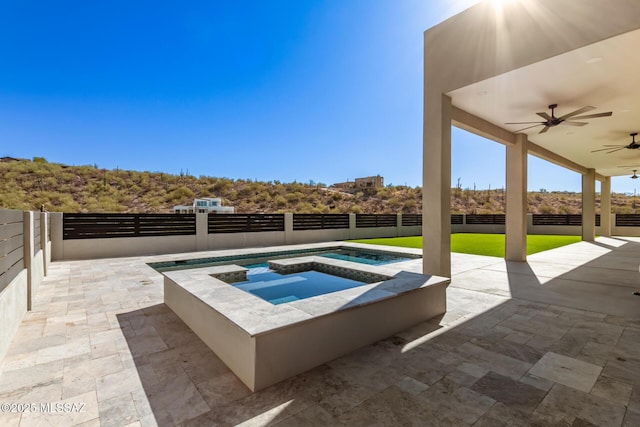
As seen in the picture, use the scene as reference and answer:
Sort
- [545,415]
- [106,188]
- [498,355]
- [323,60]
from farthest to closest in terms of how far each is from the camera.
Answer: [106,188] < [323,60] < [498,355] < [545,415]

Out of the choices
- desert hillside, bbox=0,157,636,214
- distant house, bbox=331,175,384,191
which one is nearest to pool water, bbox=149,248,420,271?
desert hillside, bbox=0,157,636,214

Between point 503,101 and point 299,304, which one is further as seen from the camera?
point 503,101

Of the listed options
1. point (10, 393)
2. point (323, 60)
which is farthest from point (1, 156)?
point (10, 393)

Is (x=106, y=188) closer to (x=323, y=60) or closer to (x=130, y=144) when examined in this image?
(x=130, y=144)

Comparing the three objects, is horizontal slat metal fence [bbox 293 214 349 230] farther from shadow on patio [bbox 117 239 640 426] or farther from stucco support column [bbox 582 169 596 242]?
stucco support column [bbox 582 169 596 242]

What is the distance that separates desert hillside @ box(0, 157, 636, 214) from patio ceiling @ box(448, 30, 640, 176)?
15980 millimetres

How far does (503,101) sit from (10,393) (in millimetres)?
7148

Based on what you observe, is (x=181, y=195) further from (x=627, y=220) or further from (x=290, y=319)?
(x=627, y=220)

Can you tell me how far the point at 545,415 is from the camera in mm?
1843

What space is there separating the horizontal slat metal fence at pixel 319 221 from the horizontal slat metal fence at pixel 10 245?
8747 mm

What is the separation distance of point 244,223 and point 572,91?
9361 millimetres

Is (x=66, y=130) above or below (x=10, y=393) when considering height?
above

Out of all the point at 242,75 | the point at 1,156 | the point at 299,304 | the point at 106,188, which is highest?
the point at 242,75

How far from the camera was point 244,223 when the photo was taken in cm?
1087
